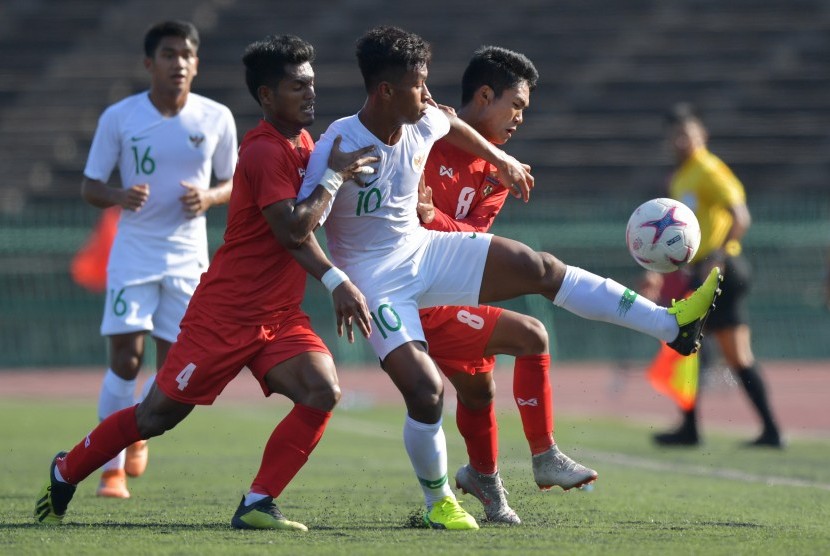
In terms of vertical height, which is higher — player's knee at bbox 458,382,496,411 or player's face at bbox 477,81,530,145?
player's face at bbox 477,81,530,145

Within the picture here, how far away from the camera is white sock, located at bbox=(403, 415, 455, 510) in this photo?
566 cm

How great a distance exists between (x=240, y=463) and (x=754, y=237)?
11.2 meters

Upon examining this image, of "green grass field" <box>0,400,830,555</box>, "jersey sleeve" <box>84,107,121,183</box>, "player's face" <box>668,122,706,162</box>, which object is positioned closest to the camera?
"green grass field" <box>0,400,830,555</box>

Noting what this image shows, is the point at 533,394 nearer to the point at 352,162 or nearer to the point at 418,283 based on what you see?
the point at 418,283

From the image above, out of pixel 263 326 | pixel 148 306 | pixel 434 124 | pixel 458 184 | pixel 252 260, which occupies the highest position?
pixel 434 124

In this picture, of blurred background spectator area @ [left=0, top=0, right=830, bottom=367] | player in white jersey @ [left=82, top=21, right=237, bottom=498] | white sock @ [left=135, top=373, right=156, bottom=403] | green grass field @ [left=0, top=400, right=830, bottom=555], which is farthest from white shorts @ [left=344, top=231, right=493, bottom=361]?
blurred background spectator area @ [left=0, top=0, right=830, bottom=367]

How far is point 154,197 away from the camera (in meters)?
7.39

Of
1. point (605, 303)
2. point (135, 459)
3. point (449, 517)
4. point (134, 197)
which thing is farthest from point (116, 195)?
point (605, 303)

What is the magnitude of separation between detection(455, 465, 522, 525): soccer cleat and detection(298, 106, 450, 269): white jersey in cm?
110

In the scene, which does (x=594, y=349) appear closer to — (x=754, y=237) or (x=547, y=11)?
(x=754, y=237)

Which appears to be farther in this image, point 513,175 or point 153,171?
point 153,171

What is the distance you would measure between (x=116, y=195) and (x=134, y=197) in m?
0.11

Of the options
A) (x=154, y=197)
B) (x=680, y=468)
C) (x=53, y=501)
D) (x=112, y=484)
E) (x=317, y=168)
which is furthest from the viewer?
(x=680, y=468)

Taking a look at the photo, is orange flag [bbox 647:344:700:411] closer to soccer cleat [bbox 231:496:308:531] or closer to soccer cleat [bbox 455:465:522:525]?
soccer cleat [bbox 455:465:522:525]
